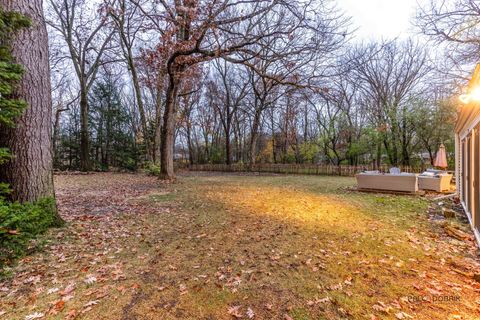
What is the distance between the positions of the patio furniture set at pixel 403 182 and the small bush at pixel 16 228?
9.44 metres

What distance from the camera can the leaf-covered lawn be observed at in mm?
2021

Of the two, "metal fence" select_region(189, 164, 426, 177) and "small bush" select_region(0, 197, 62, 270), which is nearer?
"small bush" select_region(0, 197, 62, 270)

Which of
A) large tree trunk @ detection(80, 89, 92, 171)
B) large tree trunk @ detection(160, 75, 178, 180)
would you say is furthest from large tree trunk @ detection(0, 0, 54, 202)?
large tree trunk @ detection(80, 89, 92, 171)

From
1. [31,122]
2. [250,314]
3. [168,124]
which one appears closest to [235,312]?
[250,314]

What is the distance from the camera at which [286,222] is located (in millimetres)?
4602

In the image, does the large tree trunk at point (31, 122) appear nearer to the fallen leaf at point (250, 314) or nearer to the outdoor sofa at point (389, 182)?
the fallen leaf at point (250, 314)

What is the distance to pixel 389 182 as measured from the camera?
8.05m

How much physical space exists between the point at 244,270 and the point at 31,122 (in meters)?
3.80

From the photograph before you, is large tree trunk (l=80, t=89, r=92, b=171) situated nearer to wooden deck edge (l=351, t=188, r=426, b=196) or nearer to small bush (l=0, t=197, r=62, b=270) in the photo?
small bush (l=0, t=197, r=62, b=270)

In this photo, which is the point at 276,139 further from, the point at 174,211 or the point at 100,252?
the point at 100,252

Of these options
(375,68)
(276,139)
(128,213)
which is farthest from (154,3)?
(276,139)

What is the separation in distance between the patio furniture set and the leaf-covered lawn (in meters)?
3.32

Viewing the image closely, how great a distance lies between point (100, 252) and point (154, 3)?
26.2 ft

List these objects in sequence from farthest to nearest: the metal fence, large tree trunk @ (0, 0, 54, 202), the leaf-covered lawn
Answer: the metal fence
large tree trunk @ (0, 0, 54, 202)
the leaf-covered lawn
